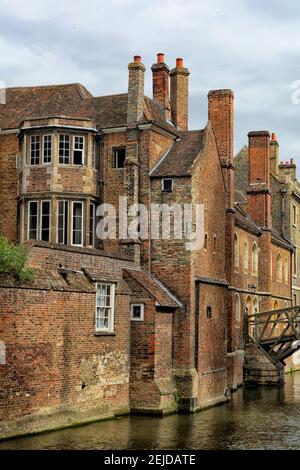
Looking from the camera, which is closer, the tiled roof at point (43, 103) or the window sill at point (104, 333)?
the window sill at point (104, 333)

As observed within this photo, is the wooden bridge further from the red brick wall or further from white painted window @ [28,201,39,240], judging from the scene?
the red brick wall

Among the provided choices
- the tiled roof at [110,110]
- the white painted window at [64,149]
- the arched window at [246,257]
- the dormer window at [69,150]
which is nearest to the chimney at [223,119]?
the tiled roof at [110,110]

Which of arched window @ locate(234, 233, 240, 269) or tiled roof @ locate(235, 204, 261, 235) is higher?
tiled roof @ locate(235, 204, 261, 235)

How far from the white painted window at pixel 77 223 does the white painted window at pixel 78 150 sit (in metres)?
1.68

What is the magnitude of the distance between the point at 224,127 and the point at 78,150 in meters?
7.82

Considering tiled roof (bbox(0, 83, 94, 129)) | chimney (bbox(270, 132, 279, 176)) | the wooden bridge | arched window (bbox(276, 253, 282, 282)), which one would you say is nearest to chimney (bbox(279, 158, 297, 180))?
chimney (bbox(270, 132, 279, 176))

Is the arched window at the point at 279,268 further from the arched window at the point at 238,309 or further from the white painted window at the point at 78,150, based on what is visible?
the white painted window at the point at 78,150

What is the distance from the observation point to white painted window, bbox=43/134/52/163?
95.9ft

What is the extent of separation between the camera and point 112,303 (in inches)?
977

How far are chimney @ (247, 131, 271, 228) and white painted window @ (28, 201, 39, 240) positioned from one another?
1677 centimetres

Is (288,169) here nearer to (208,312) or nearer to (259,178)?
(259,178)

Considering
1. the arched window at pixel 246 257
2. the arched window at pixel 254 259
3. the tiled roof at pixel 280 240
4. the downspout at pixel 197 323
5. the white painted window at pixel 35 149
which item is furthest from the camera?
the tiled roof at pixel 280 240

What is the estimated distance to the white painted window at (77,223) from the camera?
96.6ft

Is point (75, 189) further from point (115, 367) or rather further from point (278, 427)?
point (278, 427)
